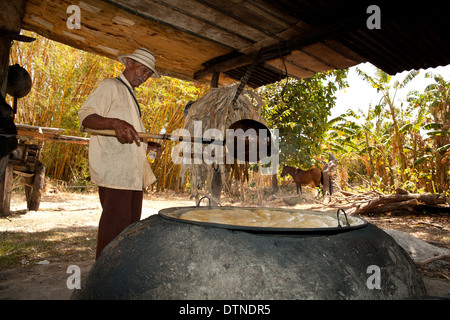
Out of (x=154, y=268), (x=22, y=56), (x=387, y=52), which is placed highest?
(x=22, y=56)

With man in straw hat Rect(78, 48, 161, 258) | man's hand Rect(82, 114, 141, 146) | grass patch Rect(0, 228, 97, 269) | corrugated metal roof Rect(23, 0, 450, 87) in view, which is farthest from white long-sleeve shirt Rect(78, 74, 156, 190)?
grass patch Rect(0, 228, 97, 269)

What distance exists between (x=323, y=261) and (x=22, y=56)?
929cm

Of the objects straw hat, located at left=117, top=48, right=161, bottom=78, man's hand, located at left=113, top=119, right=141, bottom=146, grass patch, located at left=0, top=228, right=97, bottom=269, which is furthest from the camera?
grass patch, located at left=0, top=228, right=97, bottom=269

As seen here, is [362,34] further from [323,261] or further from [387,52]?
[323,261]

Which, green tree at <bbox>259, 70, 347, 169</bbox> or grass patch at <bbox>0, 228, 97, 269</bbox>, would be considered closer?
grass patch at <bbox>0, 228, 97, 269</bbox>

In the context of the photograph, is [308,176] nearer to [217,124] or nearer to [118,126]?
[217,124]

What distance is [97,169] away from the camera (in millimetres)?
2252

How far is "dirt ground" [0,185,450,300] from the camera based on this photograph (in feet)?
7.42

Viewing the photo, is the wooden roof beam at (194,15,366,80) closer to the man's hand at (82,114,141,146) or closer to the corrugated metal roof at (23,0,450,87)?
the corrugated metal roof at (23,0,450,87)

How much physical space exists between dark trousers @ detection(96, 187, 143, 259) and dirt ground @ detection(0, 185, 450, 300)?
1.67ft

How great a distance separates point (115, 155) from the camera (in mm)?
2332

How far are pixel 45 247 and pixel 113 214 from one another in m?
2.22

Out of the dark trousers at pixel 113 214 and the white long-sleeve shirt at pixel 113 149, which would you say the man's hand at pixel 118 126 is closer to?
the white long-sleeve shirt at pixel 113 149

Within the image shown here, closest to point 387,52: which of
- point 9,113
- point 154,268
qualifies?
point 154,268
